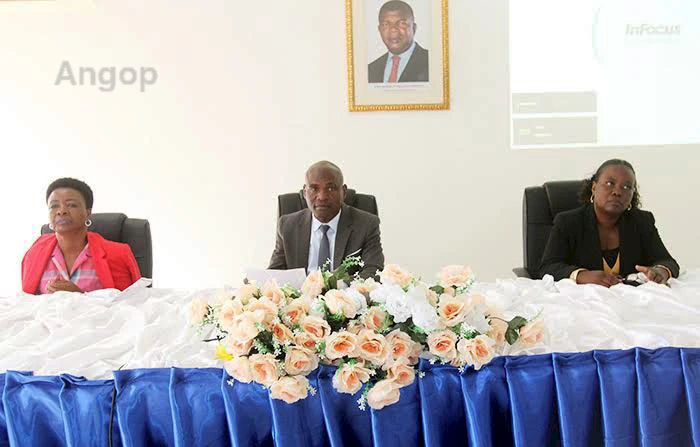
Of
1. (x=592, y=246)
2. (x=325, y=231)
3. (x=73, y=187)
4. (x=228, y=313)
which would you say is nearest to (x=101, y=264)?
(x=73, y=187)

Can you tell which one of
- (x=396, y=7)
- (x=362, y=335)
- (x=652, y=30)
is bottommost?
(x=362, y=335)

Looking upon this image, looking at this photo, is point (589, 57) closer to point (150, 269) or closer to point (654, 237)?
point (654, 237)

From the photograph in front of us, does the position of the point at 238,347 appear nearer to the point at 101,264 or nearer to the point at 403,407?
the point at 403,407

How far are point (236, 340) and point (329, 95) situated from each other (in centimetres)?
290

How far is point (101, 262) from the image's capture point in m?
2.58

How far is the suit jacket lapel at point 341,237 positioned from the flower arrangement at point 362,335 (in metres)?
1.40

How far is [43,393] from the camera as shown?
1344 millimetres

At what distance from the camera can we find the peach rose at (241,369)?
120 centimetres

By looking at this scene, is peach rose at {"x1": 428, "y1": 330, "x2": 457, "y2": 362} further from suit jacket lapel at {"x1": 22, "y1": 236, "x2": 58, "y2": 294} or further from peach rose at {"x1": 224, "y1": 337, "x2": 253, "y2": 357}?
suit jacket lapel at {"x1": 22, "y1": 236, "x2": 58, "y2": 294}

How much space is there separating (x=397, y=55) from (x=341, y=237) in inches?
66.4

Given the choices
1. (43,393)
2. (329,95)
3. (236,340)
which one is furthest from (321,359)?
(329,95)

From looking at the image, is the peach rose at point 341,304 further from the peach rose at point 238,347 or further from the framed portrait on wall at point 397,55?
the framed portrait on wall at point 397,55

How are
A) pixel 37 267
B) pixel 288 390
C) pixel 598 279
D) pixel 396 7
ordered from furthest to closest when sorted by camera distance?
pixel 396 7, pixel 37 267, pixel 598 279, pixel 288 390

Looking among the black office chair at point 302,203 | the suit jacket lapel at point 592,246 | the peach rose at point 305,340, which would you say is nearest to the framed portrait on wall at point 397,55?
the black office chair at point 302,203
